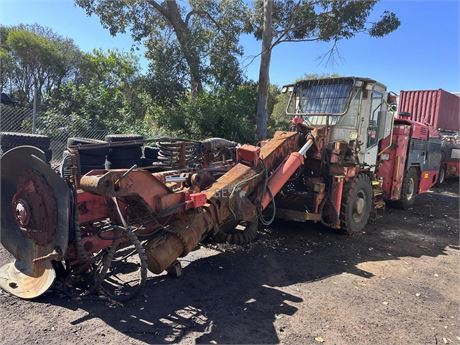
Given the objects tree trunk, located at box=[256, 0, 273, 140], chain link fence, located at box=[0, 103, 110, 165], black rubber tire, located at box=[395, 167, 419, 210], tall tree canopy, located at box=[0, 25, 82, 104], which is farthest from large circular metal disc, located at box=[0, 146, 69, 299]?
tall tree canopy, located at box=[0, 25, 82, 104]

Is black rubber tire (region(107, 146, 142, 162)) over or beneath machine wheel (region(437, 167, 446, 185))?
over

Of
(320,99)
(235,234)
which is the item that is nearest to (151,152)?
(235,234)

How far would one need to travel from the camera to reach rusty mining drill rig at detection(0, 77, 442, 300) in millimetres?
3719

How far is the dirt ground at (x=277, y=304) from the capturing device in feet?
11.4

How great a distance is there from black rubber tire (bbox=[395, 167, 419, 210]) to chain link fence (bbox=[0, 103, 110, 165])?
8.23 meters

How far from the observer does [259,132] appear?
13.7 m

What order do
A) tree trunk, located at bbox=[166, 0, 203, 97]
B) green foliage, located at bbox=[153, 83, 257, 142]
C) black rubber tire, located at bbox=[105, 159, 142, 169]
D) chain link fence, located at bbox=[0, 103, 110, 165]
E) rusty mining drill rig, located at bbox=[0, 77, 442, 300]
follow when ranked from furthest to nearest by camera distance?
tree trunk, located at bbox=[166, 0, 203, 97] → green foliage, located at bbox=[153, 83, 257, 142] → chain link fence, located at bbox=[0, 103, 110, 165] → black rubber tire, located at bbox=[105, 159, 142, 169] → rusty mining drill rig, located at bbox=[0, 77, 442, 300]

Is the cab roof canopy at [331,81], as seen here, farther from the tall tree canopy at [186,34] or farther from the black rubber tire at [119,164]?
the tall tree canopy at [186,34]

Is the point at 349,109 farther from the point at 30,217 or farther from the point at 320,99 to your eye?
the point at 30,217

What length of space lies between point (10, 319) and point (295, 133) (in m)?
4.46

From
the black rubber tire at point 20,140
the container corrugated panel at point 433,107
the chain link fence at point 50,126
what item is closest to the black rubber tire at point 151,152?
the black rubber tire at point 20,140

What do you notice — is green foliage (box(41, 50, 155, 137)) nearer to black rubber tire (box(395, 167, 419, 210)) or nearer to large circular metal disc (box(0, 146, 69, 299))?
large circular metal disc (box(0, 146, 69, 299))

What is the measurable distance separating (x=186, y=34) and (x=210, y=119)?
388 centimetres

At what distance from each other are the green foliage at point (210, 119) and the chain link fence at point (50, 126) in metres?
2.50
